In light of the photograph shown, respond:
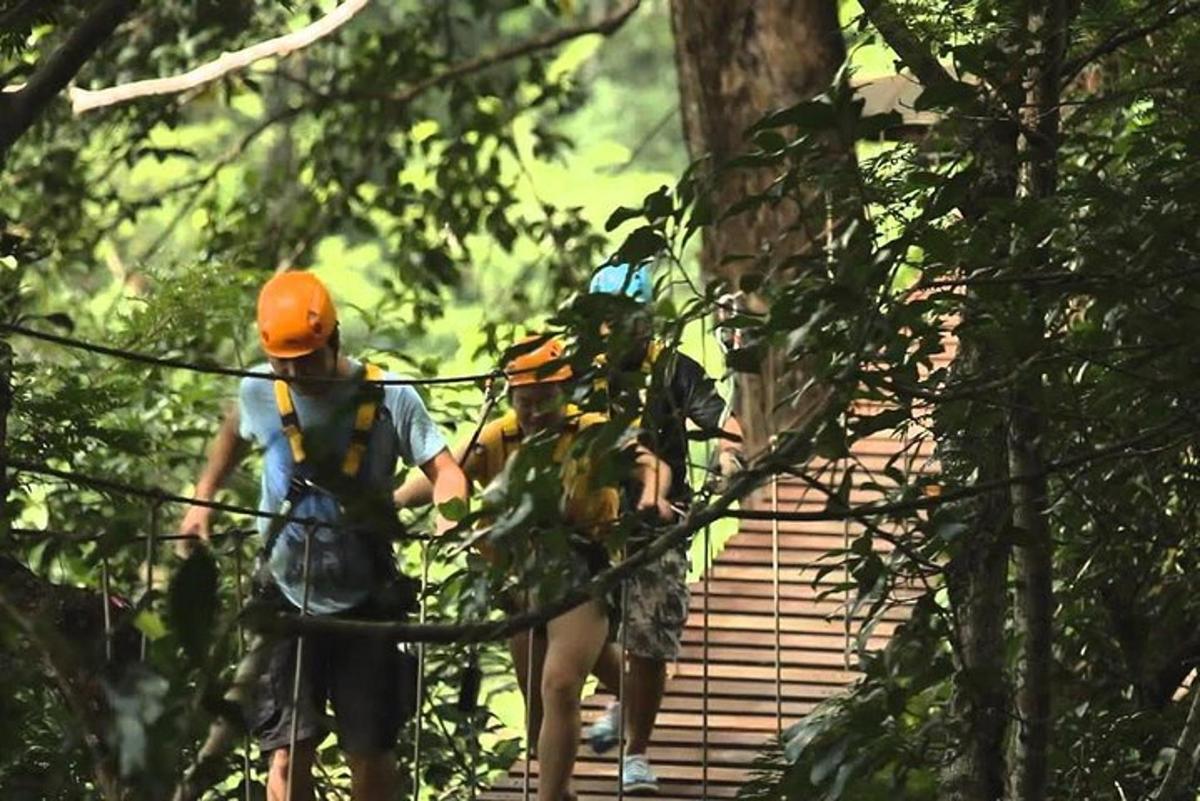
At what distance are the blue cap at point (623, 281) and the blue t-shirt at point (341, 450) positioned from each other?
0.48 m

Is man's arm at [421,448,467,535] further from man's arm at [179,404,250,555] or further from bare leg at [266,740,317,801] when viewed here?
bare leg at [266,740,317,801]

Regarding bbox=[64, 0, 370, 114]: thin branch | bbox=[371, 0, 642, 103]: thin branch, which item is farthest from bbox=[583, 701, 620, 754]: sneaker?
bbox=[371, 0, 642, 103]: thin branch

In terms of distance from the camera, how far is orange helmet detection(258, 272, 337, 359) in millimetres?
5219

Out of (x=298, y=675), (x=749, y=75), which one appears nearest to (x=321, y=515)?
(x=298, y=675)

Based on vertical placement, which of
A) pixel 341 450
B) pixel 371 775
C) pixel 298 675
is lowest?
pixel 371 775

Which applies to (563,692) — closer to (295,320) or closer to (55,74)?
(295,320)

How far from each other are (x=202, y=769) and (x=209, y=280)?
186 inches

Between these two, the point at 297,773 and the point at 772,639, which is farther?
the point at 772,639

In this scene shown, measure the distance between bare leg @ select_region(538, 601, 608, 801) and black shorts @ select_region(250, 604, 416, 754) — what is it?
0.34m

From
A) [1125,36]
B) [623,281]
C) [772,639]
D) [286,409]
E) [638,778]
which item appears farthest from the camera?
[772,639]

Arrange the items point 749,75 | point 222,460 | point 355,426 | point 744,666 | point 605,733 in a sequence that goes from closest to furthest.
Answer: point 355,426
point 222,460
point 605,733
point 744,666
point 749,75

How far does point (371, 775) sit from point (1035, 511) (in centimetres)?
178

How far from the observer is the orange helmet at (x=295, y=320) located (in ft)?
17.1

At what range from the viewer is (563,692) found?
5.66 metres
